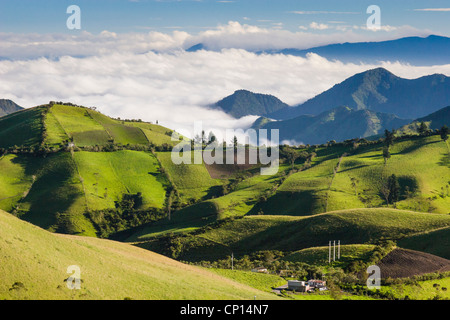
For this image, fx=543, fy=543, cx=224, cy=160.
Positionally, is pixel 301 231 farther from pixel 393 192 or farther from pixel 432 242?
pixel 393 192

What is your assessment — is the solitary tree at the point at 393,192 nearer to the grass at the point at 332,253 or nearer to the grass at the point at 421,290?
the grass at the point at 332,253

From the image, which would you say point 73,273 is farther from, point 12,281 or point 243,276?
point 243,276

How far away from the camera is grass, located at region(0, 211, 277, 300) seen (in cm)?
5825

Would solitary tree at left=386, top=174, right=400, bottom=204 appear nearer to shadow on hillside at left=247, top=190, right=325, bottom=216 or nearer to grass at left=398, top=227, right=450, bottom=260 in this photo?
shadow on hillside at left=247, top=190, right=325, bottom=216

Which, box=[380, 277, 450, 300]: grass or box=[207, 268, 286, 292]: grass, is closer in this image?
box=[380, 277, 450, 300]: grass
